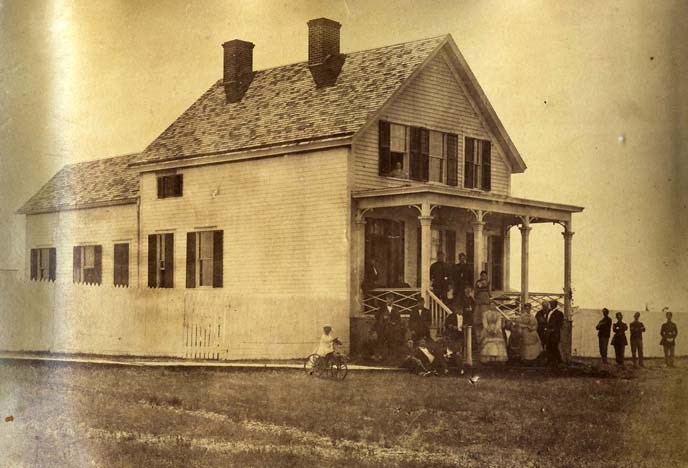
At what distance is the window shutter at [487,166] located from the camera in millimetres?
9164

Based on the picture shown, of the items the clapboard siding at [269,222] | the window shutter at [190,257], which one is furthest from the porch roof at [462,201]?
the window shutter at [190,257]

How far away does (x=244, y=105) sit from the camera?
9.34 metres

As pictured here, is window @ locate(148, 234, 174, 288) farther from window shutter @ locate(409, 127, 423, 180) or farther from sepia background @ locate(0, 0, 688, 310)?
Answer: window shutter @ locate(409, 127, 423, 180)

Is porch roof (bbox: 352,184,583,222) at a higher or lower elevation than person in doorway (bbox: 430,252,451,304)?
higher

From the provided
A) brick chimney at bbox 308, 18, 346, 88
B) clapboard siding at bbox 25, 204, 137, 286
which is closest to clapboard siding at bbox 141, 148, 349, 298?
clapboard siding at bbox 25, 204, 137, 286

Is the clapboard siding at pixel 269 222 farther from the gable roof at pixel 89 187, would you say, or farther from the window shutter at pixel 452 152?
the window shutter at pixel 452 152

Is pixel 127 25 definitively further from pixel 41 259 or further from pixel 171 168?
pixel 41 259

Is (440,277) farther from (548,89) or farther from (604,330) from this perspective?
(548,89)

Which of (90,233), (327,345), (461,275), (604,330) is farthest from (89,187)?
(604,330)

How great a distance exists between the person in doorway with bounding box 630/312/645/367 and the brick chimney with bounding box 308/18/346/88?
3.81 m

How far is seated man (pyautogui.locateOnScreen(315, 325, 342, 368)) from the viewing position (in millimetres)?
8336

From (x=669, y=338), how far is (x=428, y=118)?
3.34 metres

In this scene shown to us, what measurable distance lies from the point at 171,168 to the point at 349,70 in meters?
2.12

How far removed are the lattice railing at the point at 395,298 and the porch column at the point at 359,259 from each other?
0.23 ft
